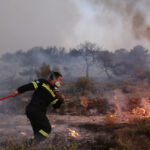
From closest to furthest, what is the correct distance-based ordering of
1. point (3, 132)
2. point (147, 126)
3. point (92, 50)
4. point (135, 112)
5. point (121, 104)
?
point (147, 126) < point (3, 132) < point (135, 112) < point (121, 104) < point (92, 50)

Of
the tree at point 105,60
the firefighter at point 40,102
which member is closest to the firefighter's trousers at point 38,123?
the firefighter at point 40,102

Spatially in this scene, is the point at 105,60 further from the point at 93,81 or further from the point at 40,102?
the point at 40,102

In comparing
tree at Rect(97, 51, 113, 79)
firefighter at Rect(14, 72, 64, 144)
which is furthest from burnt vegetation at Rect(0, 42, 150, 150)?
firefighter at Rect(14, 72, 64, 144)

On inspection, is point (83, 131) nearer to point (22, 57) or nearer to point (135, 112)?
point (135, 112)

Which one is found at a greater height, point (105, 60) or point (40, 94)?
point (105, 60)

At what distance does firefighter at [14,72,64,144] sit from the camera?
11.8ft

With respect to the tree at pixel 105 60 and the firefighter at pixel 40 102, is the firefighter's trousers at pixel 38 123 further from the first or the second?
the tree at pixel 105 60

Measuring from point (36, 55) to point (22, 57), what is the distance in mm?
3442

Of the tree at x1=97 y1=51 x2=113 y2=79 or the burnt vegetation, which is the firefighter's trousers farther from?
the tree at x1=97 y1=51 x2=113 y2=79

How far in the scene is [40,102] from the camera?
3.70 meters

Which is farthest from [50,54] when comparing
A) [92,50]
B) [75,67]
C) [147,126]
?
[147,126]

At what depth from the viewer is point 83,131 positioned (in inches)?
223

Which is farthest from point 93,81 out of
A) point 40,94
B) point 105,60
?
point 40,94

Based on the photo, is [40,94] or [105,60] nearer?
[40,94]
